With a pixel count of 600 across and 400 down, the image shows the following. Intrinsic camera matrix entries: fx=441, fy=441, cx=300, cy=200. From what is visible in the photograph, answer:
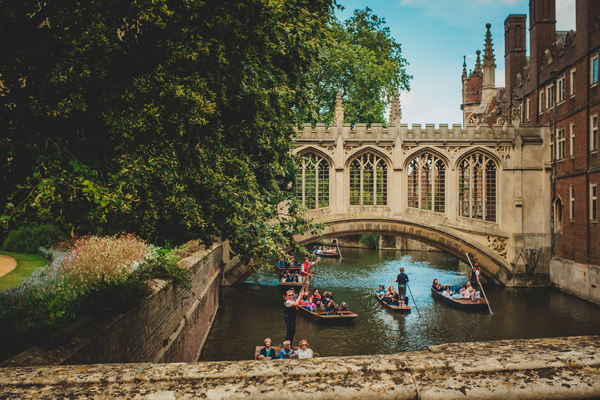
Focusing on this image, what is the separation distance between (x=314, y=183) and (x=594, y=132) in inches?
441

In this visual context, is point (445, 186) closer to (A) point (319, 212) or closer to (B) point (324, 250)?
(A) point (319, 212)

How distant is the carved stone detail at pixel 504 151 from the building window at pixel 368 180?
198 inches

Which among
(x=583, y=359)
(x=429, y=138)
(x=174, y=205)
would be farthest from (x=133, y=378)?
(x=429, y=138)

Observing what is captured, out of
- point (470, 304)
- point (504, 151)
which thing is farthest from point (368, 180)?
point (470, 304)

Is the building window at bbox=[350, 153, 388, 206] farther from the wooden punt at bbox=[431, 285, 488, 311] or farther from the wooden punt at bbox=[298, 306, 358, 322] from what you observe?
the wooden punt at bbox=[298, 306, 358, 322]

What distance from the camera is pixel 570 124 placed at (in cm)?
1836

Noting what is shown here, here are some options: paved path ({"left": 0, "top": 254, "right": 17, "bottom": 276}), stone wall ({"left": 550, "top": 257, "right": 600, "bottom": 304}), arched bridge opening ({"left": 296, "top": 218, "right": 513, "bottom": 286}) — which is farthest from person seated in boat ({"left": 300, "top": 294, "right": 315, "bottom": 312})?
stone wall ({"left": 550, "top": 257, "right": 600, "bottom": 304})

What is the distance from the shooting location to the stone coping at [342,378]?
1.88m

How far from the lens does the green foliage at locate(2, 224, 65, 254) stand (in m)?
12.1

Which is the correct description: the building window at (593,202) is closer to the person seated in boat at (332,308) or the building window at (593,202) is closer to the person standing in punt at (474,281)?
the person standing in punt at (474,281)

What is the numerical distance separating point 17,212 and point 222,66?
9.30ft

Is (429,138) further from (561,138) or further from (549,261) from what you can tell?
(549,261)

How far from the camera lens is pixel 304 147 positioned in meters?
19.2

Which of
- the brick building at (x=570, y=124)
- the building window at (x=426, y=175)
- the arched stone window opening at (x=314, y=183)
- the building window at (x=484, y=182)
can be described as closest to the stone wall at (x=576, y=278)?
the brick building at (x=570, y=124)
